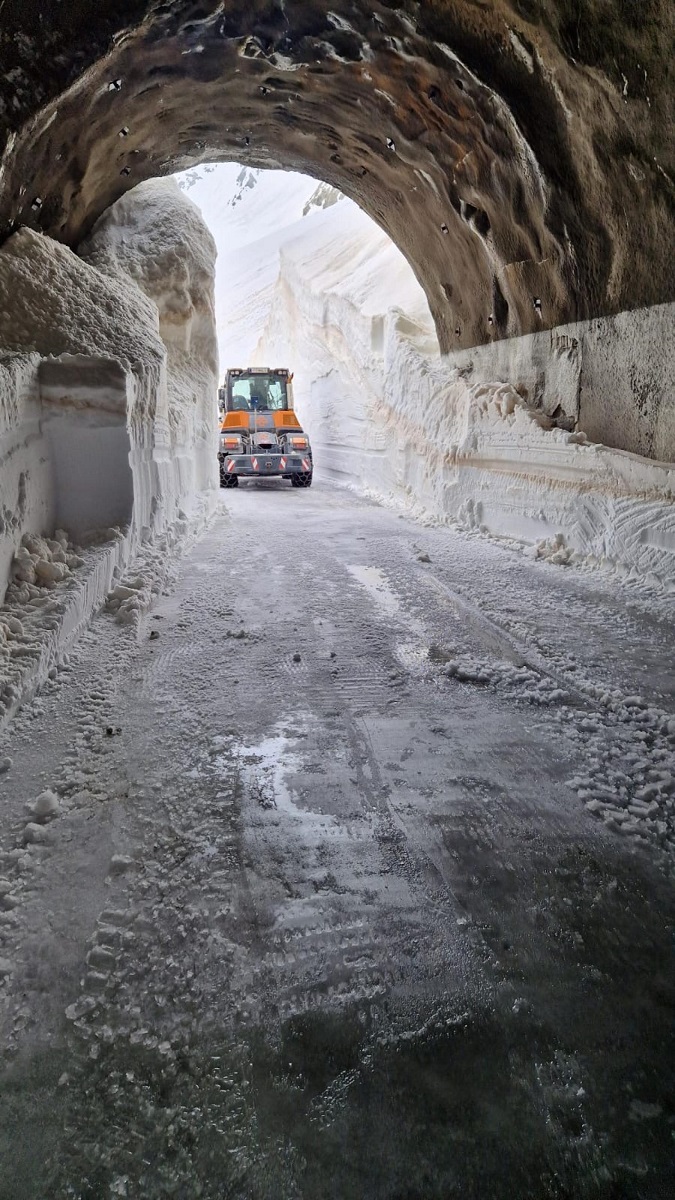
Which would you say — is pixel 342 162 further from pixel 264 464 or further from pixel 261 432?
pixel 261 432

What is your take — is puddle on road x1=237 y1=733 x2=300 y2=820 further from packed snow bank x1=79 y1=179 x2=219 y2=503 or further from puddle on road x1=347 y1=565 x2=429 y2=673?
packed snow bank x1=79 y1=179 x2=219 y2=503

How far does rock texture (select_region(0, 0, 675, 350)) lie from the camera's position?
15.5 ft

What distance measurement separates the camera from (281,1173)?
130 centimetres

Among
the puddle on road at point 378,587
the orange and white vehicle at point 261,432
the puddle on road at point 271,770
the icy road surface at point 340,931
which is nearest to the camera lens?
the icy road surface at point 340,931

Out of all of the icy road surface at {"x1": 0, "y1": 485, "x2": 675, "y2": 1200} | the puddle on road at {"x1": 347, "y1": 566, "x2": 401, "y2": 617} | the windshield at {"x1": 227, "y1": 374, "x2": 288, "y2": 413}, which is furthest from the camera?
the windshield at {"x1": 227, "y1": 374, "x2": 288, "y2": 413}

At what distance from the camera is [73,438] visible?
513cm

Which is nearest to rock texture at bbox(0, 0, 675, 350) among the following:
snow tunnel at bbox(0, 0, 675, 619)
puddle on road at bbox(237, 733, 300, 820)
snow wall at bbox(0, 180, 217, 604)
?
snow tunnel at bbox(0, 0, 675, 619)

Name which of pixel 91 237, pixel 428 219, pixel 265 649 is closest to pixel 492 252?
pixel 428 219

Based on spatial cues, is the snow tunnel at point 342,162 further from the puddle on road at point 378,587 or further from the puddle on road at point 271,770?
the puddle on road at point 271,770

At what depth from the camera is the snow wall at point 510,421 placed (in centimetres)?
588

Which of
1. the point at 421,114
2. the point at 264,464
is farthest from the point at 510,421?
the point at 264,464

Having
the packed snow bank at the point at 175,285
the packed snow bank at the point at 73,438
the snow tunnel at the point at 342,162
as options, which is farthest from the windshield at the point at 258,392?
the packed snow bank at the point at 73,438

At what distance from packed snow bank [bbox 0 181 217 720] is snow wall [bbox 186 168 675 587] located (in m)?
3.93

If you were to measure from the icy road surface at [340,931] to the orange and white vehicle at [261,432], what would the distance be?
11.3 metres
